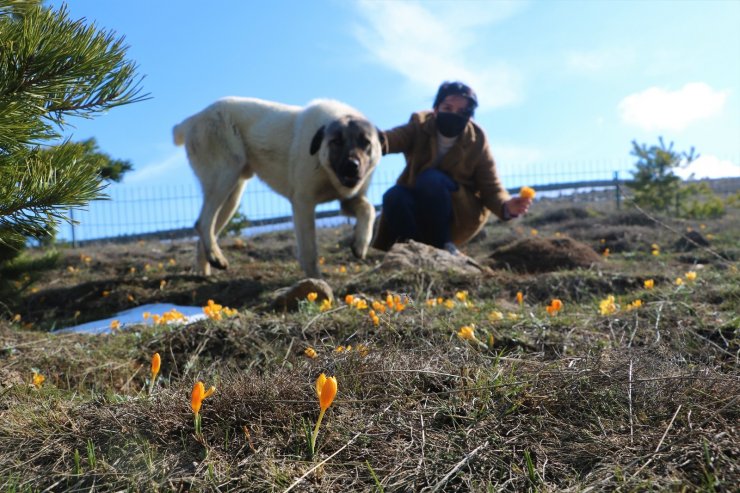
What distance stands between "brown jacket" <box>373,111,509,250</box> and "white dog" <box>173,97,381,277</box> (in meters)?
0.64

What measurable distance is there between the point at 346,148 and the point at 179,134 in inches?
109

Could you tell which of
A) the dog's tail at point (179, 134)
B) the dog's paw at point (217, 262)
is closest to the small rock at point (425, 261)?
the dog's paw at point (217, 262)

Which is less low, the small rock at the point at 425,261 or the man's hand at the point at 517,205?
the man's hand at the point at 517,205

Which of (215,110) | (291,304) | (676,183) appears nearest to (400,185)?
(215,110)

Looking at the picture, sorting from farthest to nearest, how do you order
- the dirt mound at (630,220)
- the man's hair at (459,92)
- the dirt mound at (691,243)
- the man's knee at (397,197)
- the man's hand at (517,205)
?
1. the dirt mound at (630,220)
2. the dirt mound at (691,243)
3. the man's knee at (397,197)
4. the man's hair at (459,92)
5. the man's hand at (517,205)

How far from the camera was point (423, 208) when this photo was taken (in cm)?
704

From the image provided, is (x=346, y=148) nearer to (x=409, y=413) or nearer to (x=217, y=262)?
(x=217, y=262)

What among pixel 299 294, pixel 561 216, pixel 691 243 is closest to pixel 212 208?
pixel 299 294

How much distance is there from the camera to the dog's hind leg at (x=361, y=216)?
6930mm

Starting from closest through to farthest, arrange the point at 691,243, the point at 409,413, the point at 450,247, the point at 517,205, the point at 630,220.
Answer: the point at 409,413 < the point at 517,205 < the point at 450,247 < the point at 691,243 < the point at 630,220

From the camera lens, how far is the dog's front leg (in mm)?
6391

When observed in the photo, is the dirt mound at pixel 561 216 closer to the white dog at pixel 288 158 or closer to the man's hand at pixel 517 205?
the man's hand at pixel 517 205

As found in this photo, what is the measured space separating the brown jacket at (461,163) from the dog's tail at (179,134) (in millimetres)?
2599

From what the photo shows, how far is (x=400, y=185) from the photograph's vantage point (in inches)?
281
